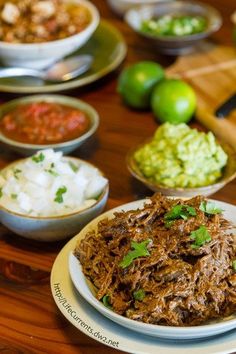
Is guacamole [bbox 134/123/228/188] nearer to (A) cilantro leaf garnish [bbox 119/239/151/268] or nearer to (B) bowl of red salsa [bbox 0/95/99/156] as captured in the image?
(B) bowl of red salsa [bbox 0/95/99/156]

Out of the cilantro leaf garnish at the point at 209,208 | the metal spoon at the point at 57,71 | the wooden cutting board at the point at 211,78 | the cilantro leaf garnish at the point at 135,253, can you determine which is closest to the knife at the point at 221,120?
the wooden cutting board at the point at 211,78

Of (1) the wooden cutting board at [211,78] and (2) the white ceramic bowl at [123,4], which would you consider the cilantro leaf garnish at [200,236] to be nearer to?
(1) the wooden cutting board at [211,78]

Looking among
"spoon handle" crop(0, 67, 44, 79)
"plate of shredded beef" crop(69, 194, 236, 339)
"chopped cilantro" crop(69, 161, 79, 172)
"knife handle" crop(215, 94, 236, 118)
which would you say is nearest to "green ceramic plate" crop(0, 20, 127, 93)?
"spoon handle" crop(0, 67, 44, 79)

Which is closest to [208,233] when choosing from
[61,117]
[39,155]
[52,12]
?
[39,155]

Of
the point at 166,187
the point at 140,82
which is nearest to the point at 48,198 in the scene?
the point at 166,187

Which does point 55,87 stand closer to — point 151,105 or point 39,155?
point 151,105

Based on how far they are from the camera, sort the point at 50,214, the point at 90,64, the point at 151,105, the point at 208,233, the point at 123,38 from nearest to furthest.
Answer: the point at 208,233, the point at 50,214, the point at 151,105, the point at 90,64, the point at 123,38
